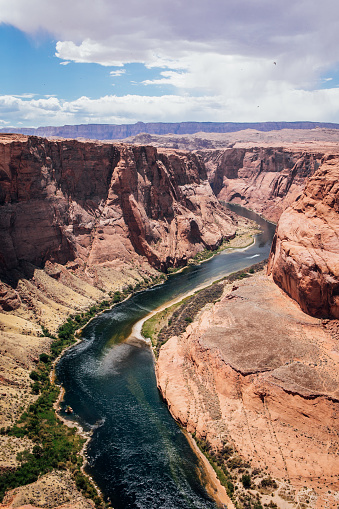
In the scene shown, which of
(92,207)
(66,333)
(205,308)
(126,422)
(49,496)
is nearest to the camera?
(49,496)

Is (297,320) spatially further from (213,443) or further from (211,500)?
(211,500)

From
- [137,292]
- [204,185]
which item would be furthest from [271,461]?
[204,185]

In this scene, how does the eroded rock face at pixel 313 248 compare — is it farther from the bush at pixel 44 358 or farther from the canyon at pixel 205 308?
the bush at pixel 44 358

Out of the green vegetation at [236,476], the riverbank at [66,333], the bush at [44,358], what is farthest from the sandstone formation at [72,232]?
the green vegetation at [236,476]

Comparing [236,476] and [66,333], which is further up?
[66,333]

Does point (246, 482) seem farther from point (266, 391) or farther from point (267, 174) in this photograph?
point (267, 174)

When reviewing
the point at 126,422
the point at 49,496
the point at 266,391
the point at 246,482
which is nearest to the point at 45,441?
the point at 49,496

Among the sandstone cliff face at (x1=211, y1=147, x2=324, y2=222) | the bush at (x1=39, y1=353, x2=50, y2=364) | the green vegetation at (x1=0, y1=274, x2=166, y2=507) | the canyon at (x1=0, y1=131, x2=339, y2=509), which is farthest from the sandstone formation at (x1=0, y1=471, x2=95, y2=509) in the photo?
the sandstone cliff face at (x1=211, y1=147, x2=324, y2=222)
